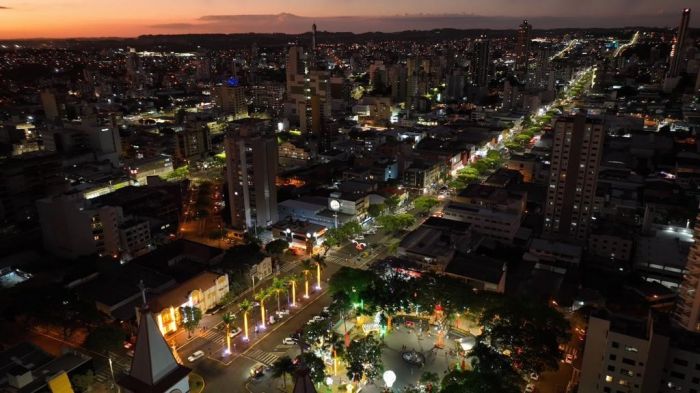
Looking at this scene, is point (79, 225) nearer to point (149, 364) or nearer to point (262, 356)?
point (262, 356)

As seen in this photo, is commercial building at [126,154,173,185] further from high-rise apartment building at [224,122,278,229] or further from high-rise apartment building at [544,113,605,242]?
high-rise apartment building at [544,113,605,242]

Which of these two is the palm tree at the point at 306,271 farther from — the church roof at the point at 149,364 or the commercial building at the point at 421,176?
the commercial building at the point at 421,176

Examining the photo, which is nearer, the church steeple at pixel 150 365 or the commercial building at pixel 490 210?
the church steeple at pixel 150 365

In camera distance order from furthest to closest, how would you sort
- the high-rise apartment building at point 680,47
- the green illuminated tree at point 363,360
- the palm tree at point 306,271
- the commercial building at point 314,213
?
the high-rise apartment building at point 680,47 < the commercial building at point 314,213 < the palm tree at point 306,271 < the green illuminated tree at point 363,360

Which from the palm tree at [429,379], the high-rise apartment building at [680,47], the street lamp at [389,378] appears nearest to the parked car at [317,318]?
the street lamp at [389,378]

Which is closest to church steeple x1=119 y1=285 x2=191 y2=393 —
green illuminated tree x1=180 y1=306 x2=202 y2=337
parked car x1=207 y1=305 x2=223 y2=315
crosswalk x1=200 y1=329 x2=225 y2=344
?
green illuminated tree x1=180 y1=306 x2=202 y2=337

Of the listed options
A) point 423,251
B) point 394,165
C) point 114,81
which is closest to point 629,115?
point 394,165
